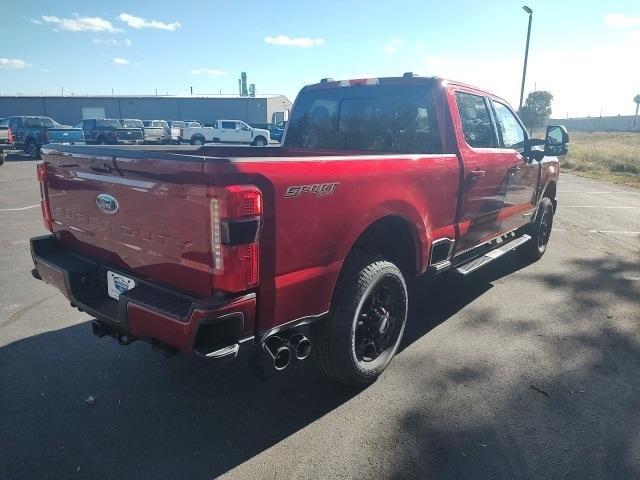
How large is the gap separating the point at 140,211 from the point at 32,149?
77.1ft

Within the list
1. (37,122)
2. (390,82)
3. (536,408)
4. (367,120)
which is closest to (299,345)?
(536,408)

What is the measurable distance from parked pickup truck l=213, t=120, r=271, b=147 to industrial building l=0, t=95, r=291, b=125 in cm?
2330

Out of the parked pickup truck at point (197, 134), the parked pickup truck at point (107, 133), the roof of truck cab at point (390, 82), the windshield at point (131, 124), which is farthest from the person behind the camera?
the parked pickup truck at point (197, 134)

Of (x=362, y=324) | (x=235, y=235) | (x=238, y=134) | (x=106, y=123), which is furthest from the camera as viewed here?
(x=238, y=134)

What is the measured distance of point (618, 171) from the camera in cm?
2102

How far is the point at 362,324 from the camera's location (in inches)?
128

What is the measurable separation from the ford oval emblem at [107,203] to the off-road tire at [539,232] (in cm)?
533

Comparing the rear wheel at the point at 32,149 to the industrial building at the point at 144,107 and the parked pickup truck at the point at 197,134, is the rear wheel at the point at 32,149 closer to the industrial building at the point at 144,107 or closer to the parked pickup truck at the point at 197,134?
the parked pickup truck at the point at 197,134

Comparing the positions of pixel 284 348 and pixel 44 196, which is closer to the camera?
pixel 284 348

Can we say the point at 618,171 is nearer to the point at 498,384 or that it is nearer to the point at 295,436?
the point at 498,384

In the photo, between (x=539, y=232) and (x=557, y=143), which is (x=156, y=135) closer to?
(x=539, y=232)

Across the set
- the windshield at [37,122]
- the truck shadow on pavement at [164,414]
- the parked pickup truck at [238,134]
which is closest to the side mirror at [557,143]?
the truck shadow on pavement at [164,414]

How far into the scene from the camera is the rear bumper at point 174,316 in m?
2.20

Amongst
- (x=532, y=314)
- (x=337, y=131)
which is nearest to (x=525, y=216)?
(x=532, y=314)
